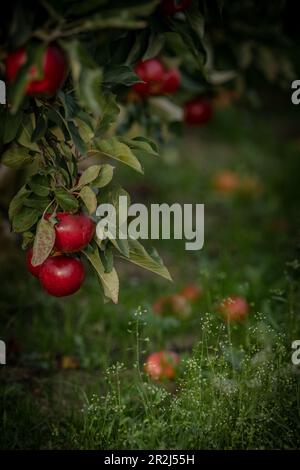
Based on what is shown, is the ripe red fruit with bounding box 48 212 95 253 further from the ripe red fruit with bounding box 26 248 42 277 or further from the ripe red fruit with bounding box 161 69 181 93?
the ripe red fruit with bounding box 161 69 181 93

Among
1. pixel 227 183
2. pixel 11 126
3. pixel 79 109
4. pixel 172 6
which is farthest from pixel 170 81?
pixel 227 183

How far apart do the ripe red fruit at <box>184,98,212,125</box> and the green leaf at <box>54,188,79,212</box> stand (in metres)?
1.31

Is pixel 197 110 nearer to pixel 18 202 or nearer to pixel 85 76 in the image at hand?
pixel 18 202

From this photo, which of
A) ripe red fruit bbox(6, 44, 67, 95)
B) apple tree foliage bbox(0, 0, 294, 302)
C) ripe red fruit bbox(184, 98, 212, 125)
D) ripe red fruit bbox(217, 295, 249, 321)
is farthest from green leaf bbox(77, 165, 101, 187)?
ripe red fruit bbox(184, 98, 212, 125)

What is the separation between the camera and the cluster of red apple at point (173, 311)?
179 centimetres

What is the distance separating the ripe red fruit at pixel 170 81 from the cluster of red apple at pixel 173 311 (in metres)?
0.72

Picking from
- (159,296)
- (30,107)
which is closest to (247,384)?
(30,107)

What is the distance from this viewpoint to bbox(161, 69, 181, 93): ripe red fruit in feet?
6.57

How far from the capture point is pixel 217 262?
2764 millimetres

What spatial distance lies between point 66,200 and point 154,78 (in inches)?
26.6

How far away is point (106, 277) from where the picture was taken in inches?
59.7

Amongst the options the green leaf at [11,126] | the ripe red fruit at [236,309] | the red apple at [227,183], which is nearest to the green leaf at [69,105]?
the green leaf at [11,126]
